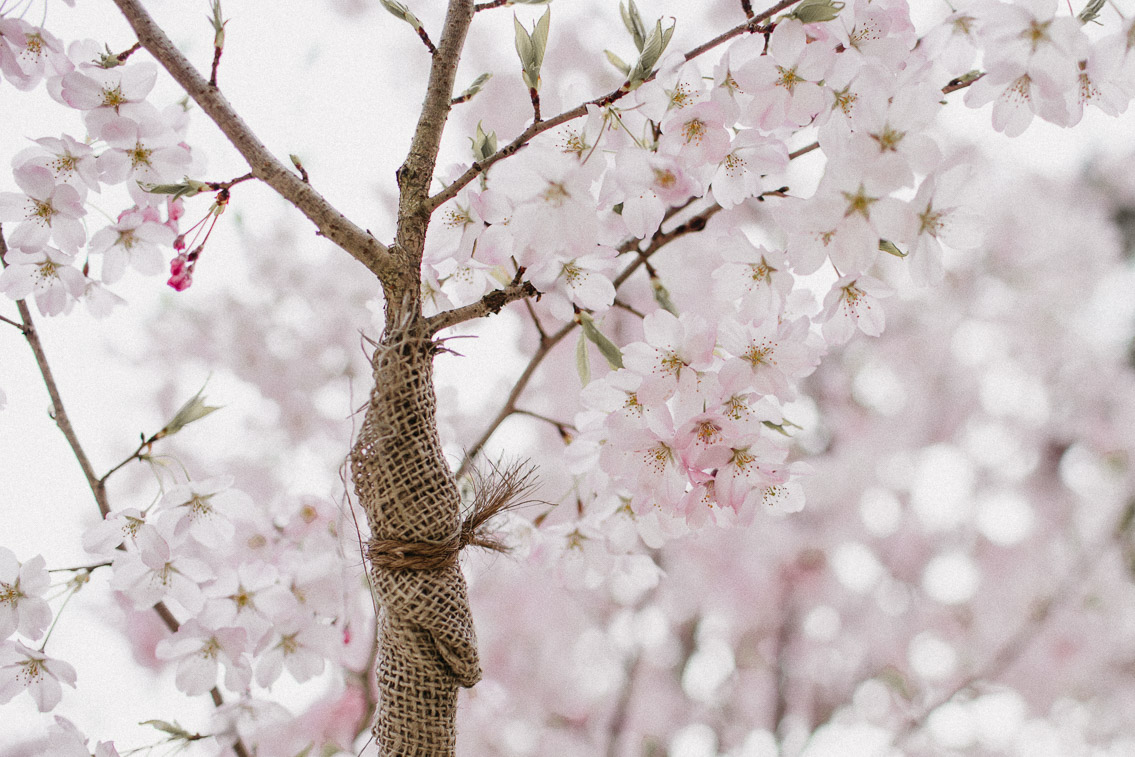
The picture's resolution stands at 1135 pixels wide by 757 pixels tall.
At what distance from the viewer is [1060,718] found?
3562 mm

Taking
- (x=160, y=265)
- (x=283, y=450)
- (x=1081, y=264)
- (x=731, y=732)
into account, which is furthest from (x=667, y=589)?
(x=1081, y=264)

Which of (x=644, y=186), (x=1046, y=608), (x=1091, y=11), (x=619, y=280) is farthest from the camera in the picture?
(x=1046, y=608)

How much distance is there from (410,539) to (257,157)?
346 millimetres

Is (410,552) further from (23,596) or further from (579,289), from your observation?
(23,596)

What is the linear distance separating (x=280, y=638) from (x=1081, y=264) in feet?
13.8

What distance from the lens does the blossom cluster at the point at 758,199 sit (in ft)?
1.58

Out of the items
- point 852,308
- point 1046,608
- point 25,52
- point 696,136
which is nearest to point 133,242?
point 25,52

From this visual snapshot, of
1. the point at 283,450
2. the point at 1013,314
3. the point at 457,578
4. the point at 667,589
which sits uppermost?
the point at 1013,314

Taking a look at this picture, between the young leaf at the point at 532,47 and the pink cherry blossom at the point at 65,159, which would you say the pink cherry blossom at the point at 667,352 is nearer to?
the young leaf at the point at 532,47

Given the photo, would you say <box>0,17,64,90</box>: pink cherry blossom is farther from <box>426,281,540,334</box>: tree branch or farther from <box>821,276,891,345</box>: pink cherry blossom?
<box>821,276,891,345</box>: pink cherry blossom

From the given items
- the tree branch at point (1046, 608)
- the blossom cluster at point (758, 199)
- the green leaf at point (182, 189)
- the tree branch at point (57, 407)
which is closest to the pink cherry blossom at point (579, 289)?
the blossom cluster at point (758, 199)

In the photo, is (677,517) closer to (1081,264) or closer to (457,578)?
(457,578)

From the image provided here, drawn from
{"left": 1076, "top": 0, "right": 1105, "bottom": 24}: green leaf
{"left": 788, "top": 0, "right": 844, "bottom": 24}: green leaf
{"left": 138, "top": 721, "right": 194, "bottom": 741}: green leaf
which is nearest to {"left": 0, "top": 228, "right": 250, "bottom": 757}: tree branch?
{"left": 138, "top": 721, "right": 194, "bottom": 741}: green leaf

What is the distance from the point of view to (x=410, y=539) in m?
0.60
